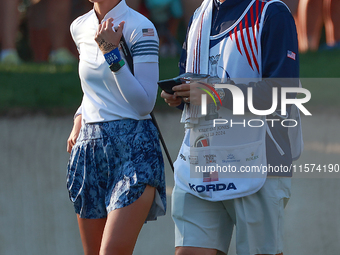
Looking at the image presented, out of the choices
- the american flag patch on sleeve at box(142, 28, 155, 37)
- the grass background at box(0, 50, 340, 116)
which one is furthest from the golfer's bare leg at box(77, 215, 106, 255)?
the grass background at box(0, 50, 340, 116)

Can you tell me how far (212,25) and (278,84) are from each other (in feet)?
1.55

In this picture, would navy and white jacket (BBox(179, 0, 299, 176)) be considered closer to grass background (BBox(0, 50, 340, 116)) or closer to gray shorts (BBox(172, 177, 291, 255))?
gray shorts (BBox(172, 177, 291, 255))

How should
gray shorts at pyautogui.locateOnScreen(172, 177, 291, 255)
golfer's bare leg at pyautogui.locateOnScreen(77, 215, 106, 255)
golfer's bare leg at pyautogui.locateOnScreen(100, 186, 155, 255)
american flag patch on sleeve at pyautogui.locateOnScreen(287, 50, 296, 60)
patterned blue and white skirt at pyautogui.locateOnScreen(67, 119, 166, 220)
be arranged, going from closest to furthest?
american flag patch on sleeve at pyautogui.locateOnScreen(287, 50, 296, 60)
gray shorts at pyautogui.locateOnScreen(172, 177, 291, 255)
golfer's bare leg at pyautogui.locateOnScreen(100, 186, 155, 255)
patterned blue and white skirt at pyautogui.locateOnScreen(67, 119, 166, 220)
golfer's bare leg at pyautogui.locateOnScreen(77, 215, 106, 255)

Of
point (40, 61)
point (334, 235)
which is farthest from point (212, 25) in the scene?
point (40, 61)

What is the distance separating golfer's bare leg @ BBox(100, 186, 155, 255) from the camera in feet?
8.19

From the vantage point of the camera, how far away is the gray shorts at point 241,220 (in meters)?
2.35

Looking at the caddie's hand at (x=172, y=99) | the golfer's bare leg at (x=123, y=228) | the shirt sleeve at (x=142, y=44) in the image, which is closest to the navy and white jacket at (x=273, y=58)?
the caddie's hand at (x=172, y=99)

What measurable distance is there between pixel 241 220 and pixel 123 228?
1.81ft

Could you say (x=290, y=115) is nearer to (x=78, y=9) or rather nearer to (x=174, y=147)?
(x=174, y=147)

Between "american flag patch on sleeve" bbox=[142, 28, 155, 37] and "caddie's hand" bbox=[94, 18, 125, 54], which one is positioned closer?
"caddie's hand" bbox=[94, 18, 125, 54]

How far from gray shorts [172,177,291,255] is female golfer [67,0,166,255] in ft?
0.75

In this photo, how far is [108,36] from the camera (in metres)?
2.57

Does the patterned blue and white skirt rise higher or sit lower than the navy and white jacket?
lower

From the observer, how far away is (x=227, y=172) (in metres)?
2.36
